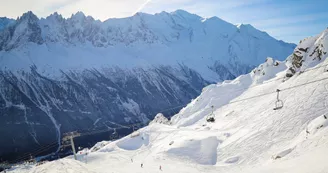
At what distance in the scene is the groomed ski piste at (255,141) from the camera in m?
35.3

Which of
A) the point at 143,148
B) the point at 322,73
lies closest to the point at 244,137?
the point at 322,73

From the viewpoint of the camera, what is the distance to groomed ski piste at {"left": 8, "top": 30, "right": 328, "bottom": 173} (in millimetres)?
35281

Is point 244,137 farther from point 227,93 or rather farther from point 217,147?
point 227,93

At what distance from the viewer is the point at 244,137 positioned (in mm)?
46656

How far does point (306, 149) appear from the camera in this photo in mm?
33938

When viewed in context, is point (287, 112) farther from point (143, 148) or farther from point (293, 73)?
point (143, 148)

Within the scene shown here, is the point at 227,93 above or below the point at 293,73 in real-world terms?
below

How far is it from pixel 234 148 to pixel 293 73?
35514 mm

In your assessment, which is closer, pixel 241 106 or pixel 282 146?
pixel 282 146

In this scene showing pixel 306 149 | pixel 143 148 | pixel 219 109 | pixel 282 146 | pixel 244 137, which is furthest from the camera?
pixel 219 109

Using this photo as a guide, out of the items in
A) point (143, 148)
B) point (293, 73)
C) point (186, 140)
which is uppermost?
point (293, 73)

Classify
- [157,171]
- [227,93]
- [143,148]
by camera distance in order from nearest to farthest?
[157,171]
[143,148]
[227,93]

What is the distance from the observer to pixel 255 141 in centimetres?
4391

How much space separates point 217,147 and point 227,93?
1672 inches
